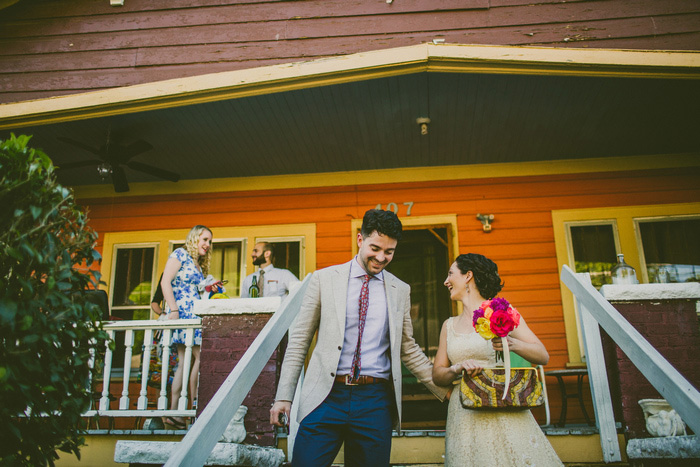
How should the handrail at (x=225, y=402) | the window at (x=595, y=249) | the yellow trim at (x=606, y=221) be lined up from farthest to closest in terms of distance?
the window at (x=595, y=249) < the yellow trim at (x=606, y=221) < the handrail at (x=225, y=402)

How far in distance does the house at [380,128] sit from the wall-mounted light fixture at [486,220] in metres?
0.04

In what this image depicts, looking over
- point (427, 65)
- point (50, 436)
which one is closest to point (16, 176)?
point (50, 436)

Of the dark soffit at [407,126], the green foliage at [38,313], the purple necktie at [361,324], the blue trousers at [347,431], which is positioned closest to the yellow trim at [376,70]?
the dark soffit at [407,126]

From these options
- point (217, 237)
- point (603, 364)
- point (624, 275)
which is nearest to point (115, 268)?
point (217, 237)

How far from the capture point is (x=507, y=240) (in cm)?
629

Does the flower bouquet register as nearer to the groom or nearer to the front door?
the groom

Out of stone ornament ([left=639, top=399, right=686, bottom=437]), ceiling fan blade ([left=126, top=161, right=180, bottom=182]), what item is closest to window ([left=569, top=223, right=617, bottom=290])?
stone ornament ([left=639, top=399, right=686, bottom=437])

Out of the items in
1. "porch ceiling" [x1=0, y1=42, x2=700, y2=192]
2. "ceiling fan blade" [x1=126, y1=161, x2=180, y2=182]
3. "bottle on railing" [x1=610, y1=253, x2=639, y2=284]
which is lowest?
"bottle on railing" [x1=610, y1=253, x2=639, y2=284]

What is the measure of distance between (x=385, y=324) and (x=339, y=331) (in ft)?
0.85

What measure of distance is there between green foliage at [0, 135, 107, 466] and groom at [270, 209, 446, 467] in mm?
891

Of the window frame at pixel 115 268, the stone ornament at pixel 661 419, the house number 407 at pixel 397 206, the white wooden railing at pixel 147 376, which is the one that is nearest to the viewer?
the stone ornament at pixel 661 419

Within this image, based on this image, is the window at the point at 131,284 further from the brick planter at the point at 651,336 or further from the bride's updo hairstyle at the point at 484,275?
the brick planter at the point at 651,336

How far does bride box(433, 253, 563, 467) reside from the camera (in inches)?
92.7

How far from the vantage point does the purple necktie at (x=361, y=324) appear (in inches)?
95.2
